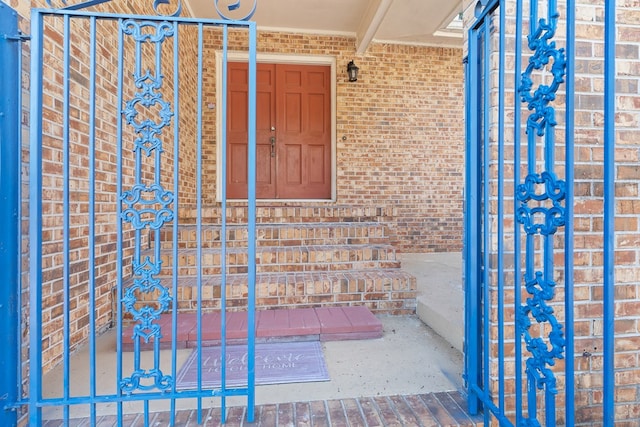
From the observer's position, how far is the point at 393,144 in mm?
4812

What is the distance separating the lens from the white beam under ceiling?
367 cm

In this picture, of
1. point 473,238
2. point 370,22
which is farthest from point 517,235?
point 370,22

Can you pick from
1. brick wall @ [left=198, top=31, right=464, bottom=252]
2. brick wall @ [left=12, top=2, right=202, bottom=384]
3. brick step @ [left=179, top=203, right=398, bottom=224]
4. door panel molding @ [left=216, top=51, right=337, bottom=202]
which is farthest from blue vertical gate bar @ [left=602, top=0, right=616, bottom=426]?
door panel molding @ [left=216, top=51, right=337, bottom=202]

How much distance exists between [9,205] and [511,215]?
1987 millimetres

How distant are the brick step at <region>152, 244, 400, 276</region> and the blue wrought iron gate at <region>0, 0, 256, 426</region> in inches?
1.0

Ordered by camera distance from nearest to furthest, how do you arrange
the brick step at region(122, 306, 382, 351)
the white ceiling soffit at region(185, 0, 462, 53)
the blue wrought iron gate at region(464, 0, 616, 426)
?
the blue wrought iron gate at region(464, 0, 616, 426)
the brick step at region(122, 306, 382, 351)
the white ceiling soffit at region(185, 0, 462, 53)

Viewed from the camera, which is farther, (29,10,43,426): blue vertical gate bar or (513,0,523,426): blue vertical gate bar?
(29,10,43,426): blue vertical gate bar

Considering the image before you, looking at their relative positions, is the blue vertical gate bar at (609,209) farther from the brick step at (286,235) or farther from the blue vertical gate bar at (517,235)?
the brick step at (286,235)

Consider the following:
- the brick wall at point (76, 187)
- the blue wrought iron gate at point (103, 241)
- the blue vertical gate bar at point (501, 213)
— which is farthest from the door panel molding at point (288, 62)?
the blue vertical gate bar at point (501, 213)

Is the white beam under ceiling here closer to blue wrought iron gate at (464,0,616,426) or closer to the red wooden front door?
the red wooden front door

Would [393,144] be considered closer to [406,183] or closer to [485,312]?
[406,183]

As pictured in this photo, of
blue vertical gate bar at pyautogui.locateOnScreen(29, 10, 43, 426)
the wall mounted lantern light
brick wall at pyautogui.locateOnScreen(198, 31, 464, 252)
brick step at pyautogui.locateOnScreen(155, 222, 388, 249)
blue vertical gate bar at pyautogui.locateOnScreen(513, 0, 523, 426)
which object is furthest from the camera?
brick wall at pyautogui.locateOnScreen(198, 31, 464, 252)

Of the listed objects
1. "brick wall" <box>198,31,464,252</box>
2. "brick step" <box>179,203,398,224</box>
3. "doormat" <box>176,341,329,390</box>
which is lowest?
"doormat" <box>176,341,329,390</box>

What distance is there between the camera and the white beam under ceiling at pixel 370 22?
12.1 feet
